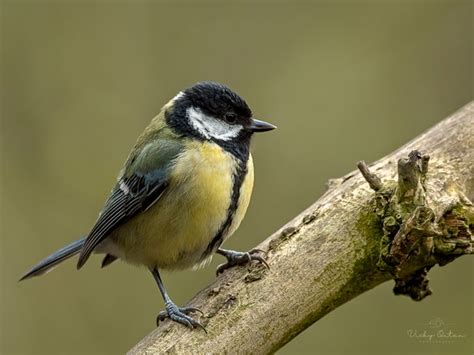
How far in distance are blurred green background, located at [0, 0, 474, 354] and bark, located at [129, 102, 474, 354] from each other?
2025 millimetres

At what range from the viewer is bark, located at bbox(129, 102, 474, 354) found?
2852 millimetres

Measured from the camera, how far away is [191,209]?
3.29 meters

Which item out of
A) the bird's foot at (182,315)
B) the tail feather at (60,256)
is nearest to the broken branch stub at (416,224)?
the bird's foot at (182,315)

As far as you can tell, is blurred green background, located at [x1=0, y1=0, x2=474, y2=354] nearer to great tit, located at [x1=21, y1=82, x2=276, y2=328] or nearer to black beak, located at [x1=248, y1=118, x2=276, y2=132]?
great tit, located at [x1=21, y1=82, x2=276, y2=328]

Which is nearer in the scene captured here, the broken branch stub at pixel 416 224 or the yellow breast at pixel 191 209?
the broken branch stub at pixel 416 224

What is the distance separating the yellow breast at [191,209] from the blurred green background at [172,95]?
1.68 m

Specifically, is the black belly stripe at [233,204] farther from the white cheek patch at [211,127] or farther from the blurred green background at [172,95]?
the blurred green background at [172,95]

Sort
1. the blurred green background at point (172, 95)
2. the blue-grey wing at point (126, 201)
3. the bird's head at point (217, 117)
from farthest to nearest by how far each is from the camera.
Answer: the blurred green background at point (172, 95), the bird's head at point (217, 117), the blue-grey wing at point (126, 201)

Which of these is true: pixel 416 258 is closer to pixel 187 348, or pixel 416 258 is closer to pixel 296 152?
pixel 187 348

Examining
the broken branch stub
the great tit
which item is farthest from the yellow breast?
the broken branch stub

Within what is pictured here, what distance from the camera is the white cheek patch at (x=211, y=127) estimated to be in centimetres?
352

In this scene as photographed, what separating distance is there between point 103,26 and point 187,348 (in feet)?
12.7

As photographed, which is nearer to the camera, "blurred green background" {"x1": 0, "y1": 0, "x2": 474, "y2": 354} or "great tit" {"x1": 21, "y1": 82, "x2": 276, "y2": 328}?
"great tit" {"x1": 21, "y1": 82, "x2": 276, "y2": 328}

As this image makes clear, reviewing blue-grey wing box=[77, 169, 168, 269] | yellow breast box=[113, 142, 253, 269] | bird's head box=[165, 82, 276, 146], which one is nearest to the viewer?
yellow breast box=[113, 142, 253, 269]
